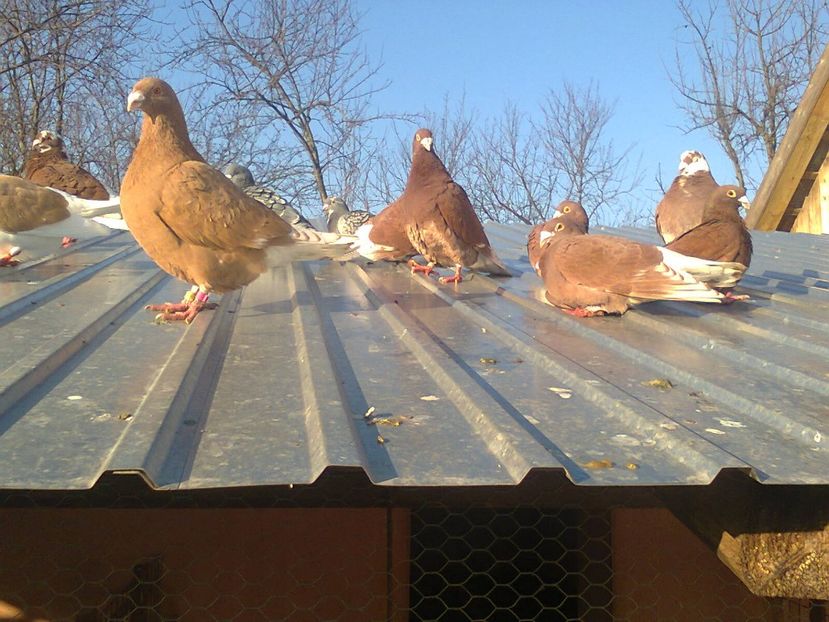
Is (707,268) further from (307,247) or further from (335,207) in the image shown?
(335,207)

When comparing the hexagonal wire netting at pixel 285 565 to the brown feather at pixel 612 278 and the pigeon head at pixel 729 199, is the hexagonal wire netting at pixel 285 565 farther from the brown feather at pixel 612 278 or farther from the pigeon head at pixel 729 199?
the pigeon head at pixel 729 199

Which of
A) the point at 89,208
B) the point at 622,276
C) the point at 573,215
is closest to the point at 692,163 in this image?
the point at 573,215

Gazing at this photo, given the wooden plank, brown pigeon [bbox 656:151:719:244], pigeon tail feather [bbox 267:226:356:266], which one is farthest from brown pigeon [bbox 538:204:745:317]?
the wooden plank

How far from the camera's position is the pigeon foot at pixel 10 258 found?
4805mm

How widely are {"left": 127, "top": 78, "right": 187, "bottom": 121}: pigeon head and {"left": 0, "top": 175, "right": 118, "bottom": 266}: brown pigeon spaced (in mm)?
1728

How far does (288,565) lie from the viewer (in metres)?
3.22

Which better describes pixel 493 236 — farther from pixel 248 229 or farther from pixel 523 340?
pixel 523 340

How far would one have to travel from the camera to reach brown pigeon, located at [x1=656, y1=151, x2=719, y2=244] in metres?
5.68

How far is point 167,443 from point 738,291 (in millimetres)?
3587

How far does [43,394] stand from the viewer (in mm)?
2170

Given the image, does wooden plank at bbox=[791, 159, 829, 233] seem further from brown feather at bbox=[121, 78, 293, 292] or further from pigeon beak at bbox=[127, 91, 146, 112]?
pigeon beak at bbox=[127, 91, 146, 112]

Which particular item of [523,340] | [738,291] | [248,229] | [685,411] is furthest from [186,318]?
[738,291]

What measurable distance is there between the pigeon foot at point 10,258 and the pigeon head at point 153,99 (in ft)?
5.42

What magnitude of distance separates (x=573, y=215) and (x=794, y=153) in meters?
4.83
